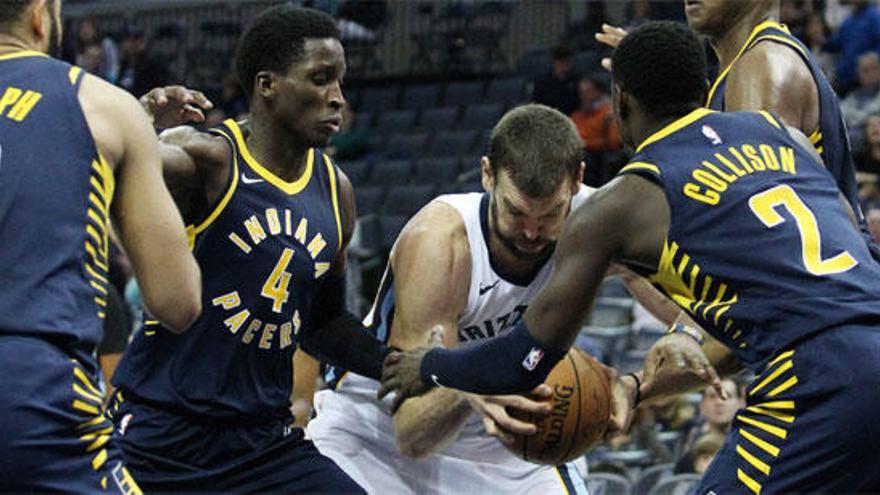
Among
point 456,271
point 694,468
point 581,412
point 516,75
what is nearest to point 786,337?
point 581,412

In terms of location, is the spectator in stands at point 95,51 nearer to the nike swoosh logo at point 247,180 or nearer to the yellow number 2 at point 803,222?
the nike swoosh logo at point 247,180

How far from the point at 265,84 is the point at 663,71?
1404mm

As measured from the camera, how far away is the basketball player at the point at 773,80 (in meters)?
4.64

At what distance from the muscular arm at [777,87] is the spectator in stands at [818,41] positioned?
7131 mm

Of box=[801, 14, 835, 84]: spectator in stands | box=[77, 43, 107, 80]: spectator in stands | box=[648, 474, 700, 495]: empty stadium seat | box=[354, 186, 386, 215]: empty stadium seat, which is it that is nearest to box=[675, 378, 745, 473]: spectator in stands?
box=[648, 474, 700, 495]: empty stadium seat

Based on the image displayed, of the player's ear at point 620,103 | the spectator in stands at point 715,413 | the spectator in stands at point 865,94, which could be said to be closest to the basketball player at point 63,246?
the player's ear at point 620,103

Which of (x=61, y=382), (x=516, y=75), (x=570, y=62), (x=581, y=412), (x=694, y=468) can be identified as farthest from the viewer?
(x=516, y=75)

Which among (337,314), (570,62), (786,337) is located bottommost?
(570,62)

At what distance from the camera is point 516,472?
5250 millimetres

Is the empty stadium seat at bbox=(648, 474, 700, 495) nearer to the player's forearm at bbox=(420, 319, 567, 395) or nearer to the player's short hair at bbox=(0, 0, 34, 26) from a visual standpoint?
→ the player's forearm at bbox=(420, 319, 567, 395)

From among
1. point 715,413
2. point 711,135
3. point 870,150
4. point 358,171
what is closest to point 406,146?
point 358,171

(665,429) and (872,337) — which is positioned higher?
(872,337)

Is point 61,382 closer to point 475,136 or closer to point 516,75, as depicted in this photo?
point 475,136

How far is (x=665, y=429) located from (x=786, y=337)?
5426mm
